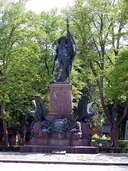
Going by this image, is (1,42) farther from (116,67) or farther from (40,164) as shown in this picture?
(40,164)

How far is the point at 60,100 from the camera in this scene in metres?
24.3

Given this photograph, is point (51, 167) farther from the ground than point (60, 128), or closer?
closer

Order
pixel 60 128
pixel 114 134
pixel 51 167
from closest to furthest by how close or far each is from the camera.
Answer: pixel 51 167 < pixel 60 128 < pixel 114 134

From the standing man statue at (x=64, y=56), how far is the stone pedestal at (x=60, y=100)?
41.9 inches

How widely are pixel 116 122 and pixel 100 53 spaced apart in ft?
17.2

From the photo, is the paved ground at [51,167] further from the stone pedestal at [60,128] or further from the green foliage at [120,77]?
the green foliage at [120,77]

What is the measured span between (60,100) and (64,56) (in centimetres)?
A: 269

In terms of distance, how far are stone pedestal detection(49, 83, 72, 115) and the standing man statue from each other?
1063 mm

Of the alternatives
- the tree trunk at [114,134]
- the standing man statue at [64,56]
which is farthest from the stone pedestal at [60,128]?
the tree trunk at [114,134]

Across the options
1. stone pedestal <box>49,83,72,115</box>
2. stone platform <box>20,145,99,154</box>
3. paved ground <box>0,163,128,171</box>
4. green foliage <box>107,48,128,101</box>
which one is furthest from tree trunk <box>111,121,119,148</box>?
paved ground <box>0,163,128,171</box>

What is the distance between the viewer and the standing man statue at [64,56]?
25.4m

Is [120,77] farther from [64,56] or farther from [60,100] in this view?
[60,100]

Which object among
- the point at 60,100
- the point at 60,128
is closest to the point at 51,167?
the point at 60,128

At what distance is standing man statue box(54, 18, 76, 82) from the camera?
999 inches
